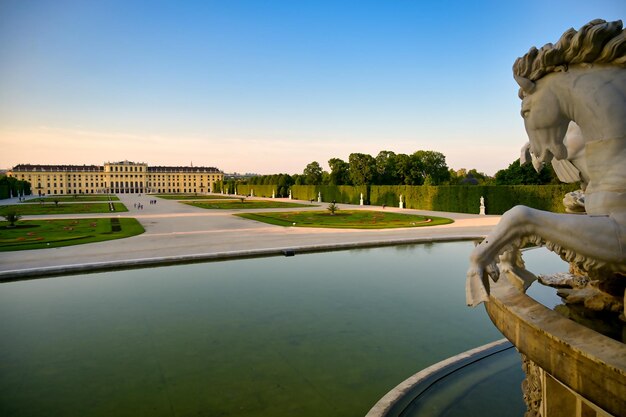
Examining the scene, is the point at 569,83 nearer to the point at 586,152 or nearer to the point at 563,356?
the point at 586,152

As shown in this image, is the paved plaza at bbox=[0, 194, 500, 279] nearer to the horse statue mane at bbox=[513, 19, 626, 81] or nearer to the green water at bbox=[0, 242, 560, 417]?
the green water at bbox=[0, 242, 560, 417]

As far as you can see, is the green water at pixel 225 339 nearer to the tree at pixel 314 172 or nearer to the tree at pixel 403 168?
the tree at pixel 403 168

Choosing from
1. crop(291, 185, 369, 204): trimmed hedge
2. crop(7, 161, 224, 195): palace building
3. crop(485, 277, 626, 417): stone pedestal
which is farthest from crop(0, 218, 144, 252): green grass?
crop(7, 161, 224, 195): palace building

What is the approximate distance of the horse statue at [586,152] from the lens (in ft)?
5.69

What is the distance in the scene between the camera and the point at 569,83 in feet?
6.48

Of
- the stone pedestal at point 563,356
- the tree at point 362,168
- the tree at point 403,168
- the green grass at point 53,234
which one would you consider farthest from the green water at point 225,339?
the tree at point 362,168

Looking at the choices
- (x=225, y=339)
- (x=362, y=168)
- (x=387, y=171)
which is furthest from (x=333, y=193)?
(x=225, y=339)

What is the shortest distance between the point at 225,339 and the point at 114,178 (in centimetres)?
13574

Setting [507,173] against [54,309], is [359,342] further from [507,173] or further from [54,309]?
[507,173]

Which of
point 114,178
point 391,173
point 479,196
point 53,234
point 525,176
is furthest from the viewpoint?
point 114,178

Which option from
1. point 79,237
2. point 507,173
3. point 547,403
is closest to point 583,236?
point 547,403

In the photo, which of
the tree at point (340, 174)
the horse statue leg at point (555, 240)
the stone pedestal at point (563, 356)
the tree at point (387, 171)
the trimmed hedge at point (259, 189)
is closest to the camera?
the stone pedestal at point (563, 356)

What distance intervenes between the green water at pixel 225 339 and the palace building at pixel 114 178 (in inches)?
4950

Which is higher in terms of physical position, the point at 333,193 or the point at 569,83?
the point at 569,83
